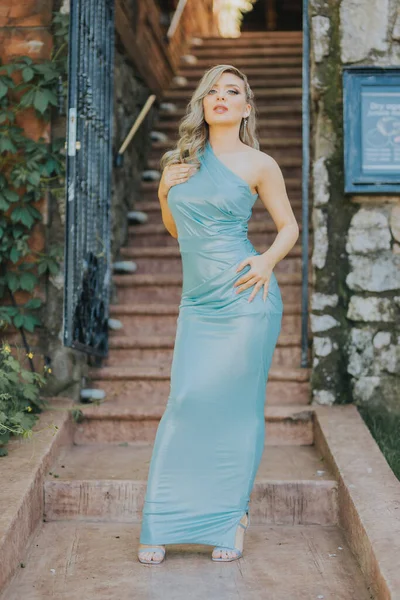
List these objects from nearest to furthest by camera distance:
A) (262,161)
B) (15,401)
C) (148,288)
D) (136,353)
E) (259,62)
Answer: (262,161), (15,401), (136,353), (148,288), (259,62)

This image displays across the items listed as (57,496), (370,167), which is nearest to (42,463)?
(57,496)

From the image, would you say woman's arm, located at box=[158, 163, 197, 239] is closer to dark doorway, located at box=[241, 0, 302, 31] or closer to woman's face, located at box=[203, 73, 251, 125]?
woman's face, located at box=[203, 73, 251, 125]

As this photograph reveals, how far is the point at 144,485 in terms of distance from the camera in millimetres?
3326

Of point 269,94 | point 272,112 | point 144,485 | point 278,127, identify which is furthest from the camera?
point 269,94

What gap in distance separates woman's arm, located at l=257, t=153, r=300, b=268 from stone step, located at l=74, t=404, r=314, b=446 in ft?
4.90

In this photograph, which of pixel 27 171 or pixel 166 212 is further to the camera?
pixel 27 171

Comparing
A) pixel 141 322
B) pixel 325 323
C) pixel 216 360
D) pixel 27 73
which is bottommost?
pixel 141 322

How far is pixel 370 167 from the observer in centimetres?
414

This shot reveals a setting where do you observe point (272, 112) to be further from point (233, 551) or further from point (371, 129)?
point (233, 551)

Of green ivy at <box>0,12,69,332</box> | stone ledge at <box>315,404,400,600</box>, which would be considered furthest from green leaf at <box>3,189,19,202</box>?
stone ledge at <box>315,404,400,600</box>

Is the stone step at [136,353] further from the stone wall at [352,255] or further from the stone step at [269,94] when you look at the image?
the stone step at [269,94]

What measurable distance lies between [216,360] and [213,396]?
123 mm

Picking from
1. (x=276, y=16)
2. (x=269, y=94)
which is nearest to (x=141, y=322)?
(x=269, y=94)

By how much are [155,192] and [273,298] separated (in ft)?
11.9
